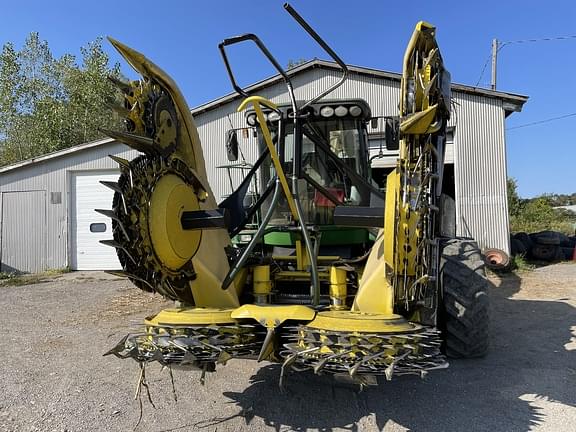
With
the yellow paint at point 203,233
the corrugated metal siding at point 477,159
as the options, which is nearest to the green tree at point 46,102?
the corrugated metal siding at point 477,159

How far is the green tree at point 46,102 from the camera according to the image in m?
26.9

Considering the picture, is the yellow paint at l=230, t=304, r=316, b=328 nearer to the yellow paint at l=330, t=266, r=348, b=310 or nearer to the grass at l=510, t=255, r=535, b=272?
the yellow paint at l=330, t=266, r=348, b=310

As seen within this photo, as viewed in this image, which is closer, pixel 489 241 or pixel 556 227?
pixel 489 241

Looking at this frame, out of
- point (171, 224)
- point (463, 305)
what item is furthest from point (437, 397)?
point (171, 224)

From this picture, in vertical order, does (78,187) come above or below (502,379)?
above

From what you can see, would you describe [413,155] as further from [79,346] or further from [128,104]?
[79,346]

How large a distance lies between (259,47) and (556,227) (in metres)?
23.2

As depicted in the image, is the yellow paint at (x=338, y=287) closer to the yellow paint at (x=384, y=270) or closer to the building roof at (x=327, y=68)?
the yellow paint at (x=384, y=270)

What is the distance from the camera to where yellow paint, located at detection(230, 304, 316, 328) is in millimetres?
3119

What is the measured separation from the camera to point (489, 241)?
11.1m

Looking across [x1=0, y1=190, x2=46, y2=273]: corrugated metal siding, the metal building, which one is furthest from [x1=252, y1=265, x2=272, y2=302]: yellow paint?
[x1=0, y1=190, x2=46, y2=273]: corrugated metal siding

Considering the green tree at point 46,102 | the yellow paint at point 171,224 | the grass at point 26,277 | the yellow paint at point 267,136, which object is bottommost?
the grass at point 26,277

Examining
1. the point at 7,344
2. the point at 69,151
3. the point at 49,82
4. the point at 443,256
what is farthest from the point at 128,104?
the point at 49,82

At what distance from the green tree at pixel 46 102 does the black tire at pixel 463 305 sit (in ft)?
82.8
